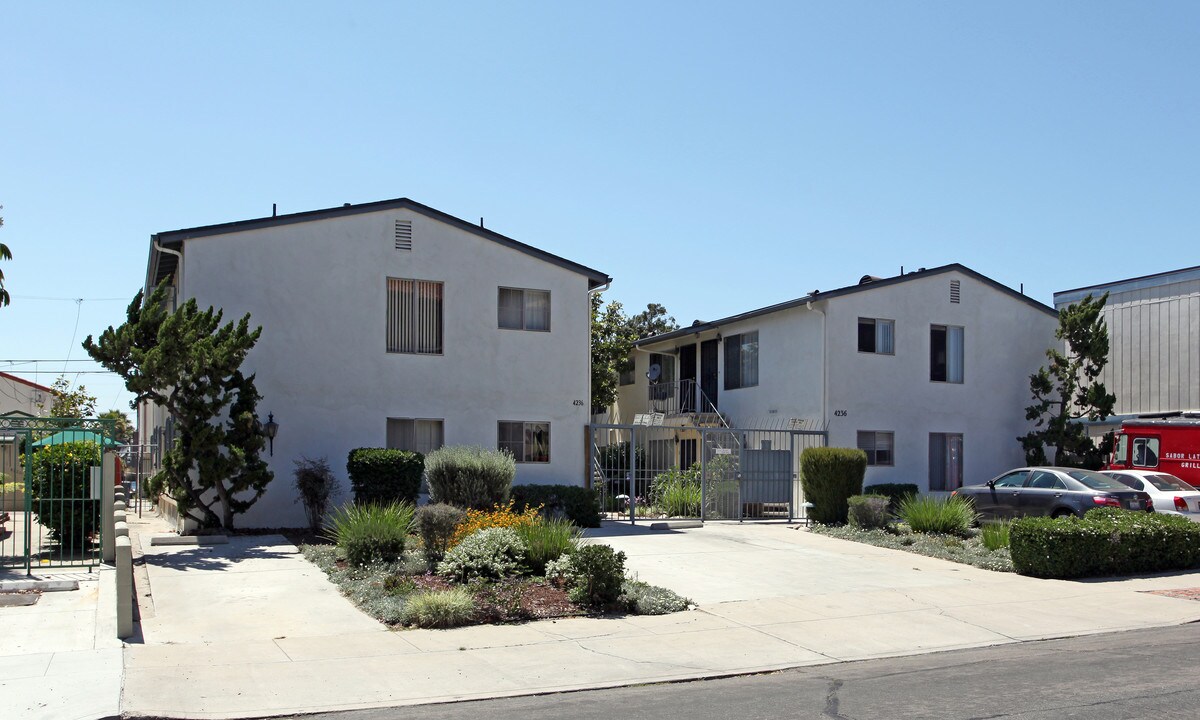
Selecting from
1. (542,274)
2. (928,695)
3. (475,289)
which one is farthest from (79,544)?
(928,695)

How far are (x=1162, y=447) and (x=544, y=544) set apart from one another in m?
16.2

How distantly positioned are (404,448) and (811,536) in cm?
848

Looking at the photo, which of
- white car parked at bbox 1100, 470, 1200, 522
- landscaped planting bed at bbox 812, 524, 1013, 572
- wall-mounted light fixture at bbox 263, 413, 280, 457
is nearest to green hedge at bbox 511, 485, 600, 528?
wall-mounted light fixture at bbox 263, 413, 280, 457

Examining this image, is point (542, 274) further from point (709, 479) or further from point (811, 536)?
point (811, 536)

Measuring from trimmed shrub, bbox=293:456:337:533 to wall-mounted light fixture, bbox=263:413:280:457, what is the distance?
0.79 m

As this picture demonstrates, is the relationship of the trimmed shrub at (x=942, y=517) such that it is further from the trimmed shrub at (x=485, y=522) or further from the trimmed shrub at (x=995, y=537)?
the trimmed shrub at (x=485, y=522)

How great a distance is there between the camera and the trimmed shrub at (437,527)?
1434 centimetres

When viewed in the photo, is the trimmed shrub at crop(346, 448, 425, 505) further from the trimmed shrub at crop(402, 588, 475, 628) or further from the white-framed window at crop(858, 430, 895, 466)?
the white-framed window at crop(858, 430, 895, 466)

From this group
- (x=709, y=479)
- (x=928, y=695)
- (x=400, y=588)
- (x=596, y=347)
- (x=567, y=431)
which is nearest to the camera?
(x=928, y=695)

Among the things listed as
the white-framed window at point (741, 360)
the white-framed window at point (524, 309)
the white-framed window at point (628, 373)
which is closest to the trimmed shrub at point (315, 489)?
the white-framed window at point (524, 309)

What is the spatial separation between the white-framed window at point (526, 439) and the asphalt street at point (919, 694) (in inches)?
489

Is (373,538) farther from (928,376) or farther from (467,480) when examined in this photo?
(928,376)

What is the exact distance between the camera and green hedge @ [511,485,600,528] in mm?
19625

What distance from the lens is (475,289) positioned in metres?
21.5
